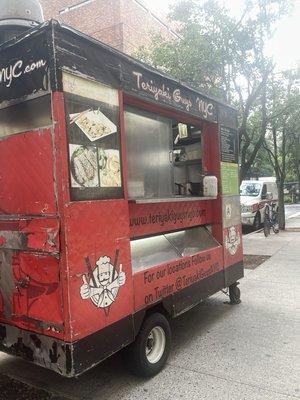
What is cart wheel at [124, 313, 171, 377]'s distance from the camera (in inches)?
151

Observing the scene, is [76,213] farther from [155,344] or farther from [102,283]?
[155,344]

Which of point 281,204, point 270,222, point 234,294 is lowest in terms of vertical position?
point 234,294

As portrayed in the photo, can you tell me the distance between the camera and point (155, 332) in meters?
4.18

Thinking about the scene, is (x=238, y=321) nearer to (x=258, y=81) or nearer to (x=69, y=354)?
(x=69, y=354)

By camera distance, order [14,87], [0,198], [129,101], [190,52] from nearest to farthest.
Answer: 1. [14,87]
2. [0,198]
3. [129,101]
4. [190,52]

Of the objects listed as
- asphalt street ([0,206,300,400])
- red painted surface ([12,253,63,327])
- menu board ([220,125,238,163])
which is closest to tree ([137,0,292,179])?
menu board ([220,125,238,163])

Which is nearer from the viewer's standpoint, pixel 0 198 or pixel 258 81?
pixel 0 198

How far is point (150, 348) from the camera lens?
4.13m

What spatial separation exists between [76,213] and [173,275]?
173 cm

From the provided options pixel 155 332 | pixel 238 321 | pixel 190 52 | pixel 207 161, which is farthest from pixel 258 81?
pixel 155 332

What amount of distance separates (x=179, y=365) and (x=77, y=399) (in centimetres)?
117

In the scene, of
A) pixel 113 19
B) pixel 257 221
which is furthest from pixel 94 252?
pixel 113 19

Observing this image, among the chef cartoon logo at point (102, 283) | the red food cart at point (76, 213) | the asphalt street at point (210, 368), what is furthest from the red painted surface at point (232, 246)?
the chef cartoon logo at point (102, 283)

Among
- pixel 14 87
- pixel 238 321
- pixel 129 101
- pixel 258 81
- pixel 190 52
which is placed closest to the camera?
pixel 14 87
